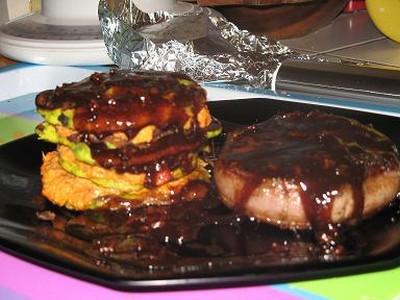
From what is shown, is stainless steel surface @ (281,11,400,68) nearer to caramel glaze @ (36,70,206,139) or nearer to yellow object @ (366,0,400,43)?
yellow object @ (366,0,400,43)

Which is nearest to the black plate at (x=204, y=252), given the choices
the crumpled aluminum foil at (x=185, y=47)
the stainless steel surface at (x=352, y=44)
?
the crumpled aluminum foil at (x=185, y=47)

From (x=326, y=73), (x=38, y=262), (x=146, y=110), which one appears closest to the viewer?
(x=38, y=262)

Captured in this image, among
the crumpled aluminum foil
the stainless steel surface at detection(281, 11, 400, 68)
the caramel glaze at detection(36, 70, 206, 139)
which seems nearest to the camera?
the caramel glaze at detection(36, 70, 206, 139)

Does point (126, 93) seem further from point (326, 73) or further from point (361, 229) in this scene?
point (326, 73)

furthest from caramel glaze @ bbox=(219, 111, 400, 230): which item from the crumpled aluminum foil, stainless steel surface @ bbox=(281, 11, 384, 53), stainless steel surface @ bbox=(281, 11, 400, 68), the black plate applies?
stainless steel surface @ bbox=(281, 11, 384, 53)

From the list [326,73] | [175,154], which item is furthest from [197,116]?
[326,73]

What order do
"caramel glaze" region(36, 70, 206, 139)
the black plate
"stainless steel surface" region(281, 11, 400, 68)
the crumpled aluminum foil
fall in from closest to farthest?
1. the black plate
2. "caramel glaze" region(36, 70, 206, 139)
3. the crumpled aluminum foil
4. "stainless steel surface" region(281, 11, 400, 68)

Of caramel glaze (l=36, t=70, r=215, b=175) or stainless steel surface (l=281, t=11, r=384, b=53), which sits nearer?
caramel glaze (l=36, t=70, r=215, b=175)
